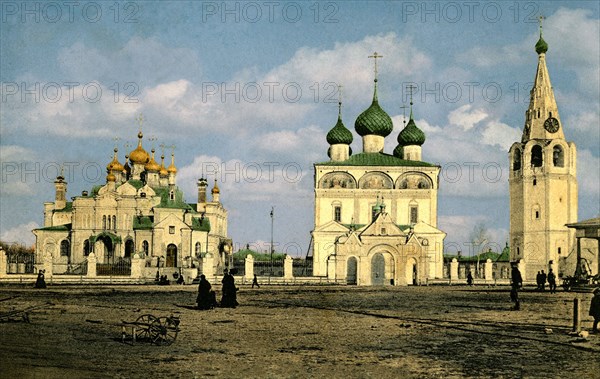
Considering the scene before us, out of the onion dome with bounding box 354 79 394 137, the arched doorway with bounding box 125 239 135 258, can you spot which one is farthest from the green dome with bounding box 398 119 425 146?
the arched doorway with bounding box 125 239 135 258

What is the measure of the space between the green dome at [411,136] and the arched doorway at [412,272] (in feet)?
54.9

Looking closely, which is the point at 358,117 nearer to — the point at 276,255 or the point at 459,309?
the point at 276,255

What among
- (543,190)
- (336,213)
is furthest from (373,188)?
(543,190)

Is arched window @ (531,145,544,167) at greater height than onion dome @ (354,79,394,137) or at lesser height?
lesser

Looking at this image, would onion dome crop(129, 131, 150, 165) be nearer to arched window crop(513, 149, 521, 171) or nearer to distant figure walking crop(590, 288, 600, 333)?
arched window crop(513, 149, 521, 171)

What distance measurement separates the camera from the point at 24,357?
1020cm

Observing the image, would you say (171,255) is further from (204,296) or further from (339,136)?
(204,296)

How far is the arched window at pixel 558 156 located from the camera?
59812 mm

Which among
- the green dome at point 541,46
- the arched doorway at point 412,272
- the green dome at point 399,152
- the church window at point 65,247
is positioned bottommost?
the arched doorway at point 412,272

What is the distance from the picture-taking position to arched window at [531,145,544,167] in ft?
198

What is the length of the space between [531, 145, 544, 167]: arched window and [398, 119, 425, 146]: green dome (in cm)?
941

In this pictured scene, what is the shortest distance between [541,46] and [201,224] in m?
33.7

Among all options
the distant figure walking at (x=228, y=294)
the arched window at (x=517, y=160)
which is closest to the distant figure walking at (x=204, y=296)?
the distant figure walking at (x=228, y=294)

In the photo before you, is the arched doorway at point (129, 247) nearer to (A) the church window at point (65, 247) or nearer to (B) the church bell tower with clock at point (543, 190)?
(A) the church window at point (65, 247)
